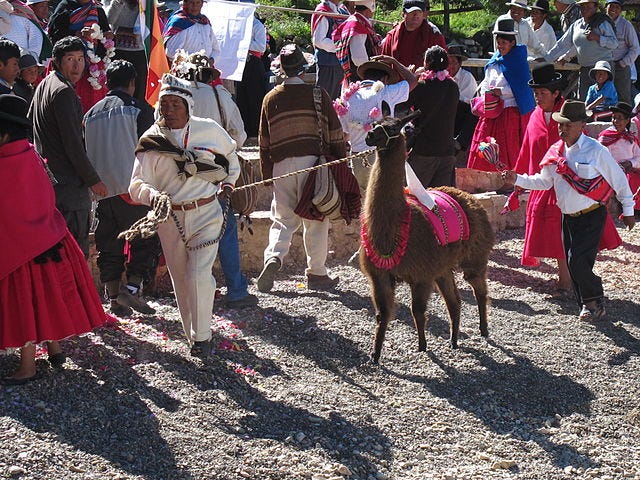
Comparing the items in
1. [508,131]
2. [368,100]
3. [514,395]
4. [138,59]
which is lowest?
[514,395]

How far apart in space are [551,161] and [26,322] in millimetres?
4591

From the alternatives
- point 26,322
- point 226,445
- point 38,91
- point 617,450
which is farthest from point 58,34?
point 617,450

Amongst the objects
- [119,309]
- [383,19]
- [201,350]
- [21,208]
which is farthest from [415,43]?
[383,19]

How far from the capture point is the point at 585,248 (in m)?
8.41

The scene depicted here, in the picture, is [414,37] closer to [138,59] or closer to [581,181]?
[138,59]

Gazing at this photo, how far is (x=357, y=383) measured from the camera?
6988mm

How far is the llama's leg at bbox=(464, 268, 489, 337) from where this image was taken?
26.7ft

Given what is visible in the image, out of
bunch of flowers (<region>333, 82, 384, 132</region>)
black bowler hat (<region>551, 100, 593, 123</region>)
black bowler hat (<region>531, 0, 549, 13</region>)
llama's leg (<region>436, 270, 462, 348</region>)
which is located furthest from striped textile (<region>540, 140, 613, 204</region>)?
black bowler hat (<region>531, 0, 549, 13</region>)

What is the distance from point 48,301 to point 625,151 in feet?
24.9

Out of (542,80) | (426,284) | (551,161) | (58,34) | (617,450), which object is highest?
(58,34)

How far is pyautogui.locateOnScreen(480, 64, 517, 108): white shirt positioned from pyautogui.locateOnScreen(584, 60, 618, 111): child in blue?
182cm

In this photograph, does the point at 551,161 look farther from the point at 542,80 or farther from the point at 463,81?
the point at 463,81

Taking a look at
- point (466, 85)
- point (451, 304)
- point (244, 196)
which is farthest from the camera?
point (466, 85)

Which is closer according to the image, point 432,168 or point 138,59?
Answer: point 432,168
